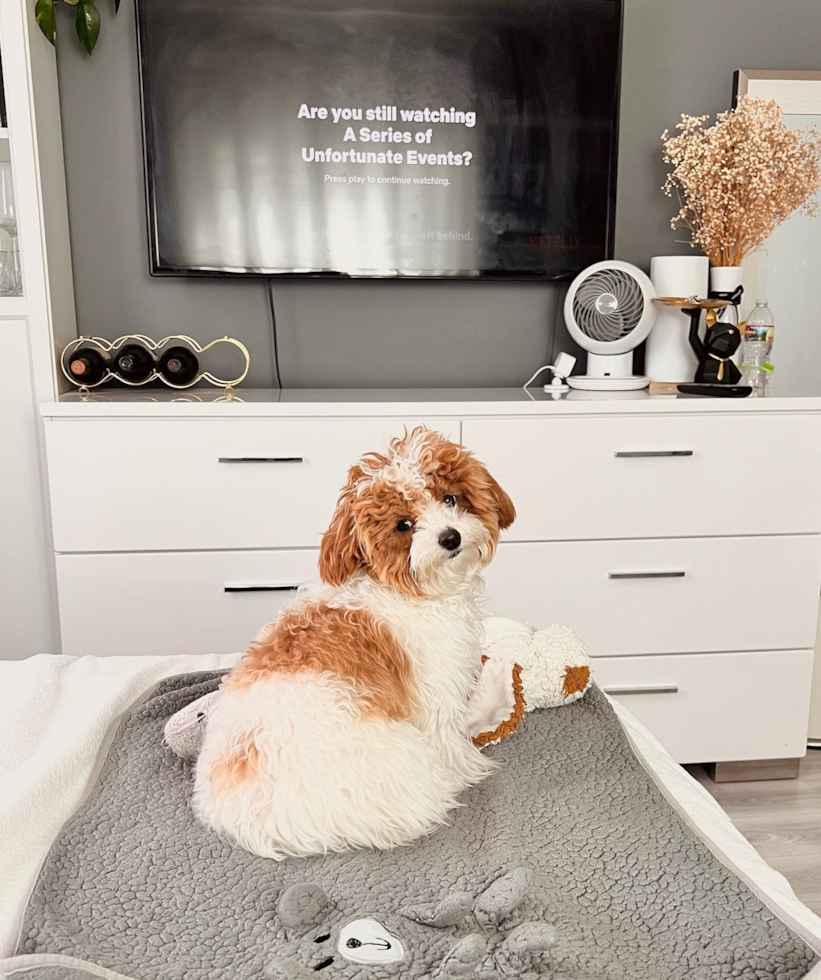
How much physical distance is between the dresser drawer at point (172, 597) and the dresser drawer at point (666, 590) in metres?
0.58

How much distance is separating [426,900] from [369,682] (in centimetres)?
24

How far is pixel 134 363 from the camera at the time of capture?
241 cm

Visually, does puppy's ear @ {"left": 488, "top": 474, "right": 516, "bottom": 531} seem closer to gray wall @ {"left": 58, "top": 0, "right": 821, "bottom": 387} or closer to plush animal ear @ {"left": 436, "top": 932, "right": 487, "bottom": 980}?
plush animal ear @ {"left": 436, "top": 932, "right": 487, "bottom": 980}

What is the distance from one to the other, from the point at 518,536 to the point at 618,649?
0.42 meters

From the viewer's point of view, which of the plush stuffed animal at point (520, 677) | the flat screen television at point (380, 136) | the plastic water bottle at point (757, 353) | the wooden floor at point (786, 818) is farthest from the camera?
the plastic water bottle at point (757, 353)

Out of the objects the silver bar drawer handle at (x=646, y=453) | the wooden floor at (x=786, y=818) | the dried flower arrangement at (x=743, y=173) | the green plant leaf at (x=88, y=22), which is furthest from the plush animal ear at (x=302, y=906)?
the green plant leaf at (x=88, y=22)

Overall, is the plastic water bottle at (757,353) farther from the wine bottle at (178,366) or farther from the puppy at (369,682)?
the puppy at (369,682)

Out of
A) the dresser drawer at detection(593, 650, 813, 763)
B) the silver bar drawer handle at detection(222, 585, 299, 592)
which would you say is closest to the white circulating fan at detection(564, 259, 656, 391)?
the dresser drawer at detection(593, 650, 813, 763)

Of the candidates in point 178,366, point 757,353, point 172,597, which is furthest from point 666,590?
point 178,366

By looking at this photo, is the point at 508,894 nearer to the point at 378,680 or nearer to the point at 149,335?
the point at 378,680

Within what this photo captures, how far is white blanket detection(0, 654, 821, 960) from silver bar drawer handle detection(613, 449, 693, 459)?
36.5 inches

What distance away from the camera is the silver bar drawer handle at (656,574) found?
2.31 m

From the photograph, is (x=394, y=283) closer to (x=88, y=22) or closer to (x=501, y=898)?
(x=88, y=22)

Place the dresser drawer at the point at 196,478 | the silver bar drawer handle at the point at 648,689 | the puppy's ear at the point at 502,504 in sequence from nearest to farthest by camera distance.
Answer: the puppy's ear at the point at 502,504, the dresser drawer at the point at 196,478, the silver bar drawer handle at the point at 648,689
